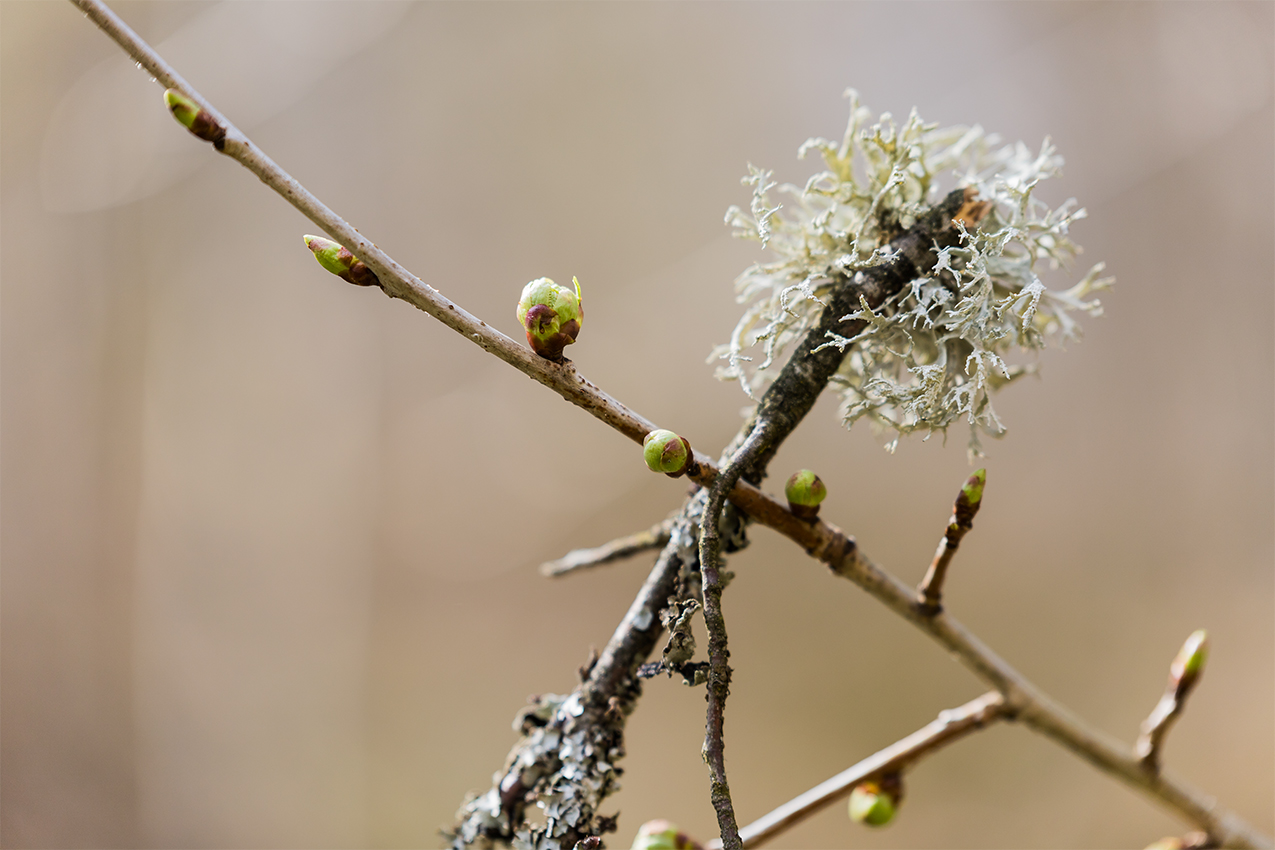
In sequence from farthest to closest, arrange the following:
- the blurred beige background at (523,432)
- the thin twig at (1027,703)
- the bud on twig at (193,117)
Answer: the blurred beige background at (523,432) < the thin twig at (1027,703) < the bud on twig at (193,117)

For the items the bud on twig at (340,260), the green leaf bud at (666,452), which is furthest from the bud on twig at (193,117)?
the green leaf bud at (666,452)

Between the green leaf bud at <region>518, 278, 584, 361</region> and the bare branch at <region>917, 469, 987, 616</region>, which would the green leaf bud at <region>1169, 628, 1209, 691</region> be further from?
the green leaf bud at <region>518, 278, 584, 361</region>

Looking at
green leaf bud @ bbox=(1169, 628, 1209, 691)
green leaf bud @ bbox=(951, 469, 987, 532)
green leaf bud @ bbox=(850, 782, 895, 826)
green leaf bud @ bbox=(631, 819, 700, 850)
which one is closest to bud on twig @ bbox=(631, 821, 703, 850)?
green leaf bud @ bbox=(631, 819, 700, 850)

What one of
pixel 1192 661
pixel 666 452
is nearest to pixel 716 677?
pixel 666 452

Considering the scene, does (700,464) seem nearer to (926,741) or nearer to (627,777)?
(926,741)

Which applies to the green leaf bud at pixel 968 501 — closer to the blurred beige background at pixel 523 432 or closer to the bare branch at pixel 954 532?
the bare branch at pixel 954 532

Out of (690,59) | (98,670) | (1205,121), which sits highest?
(690,59)

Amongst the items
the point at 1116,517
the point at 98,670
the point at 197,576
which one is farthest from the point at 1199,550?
the point at 98,670

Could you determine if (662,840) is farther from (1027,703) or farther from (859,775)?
(1027,703)
